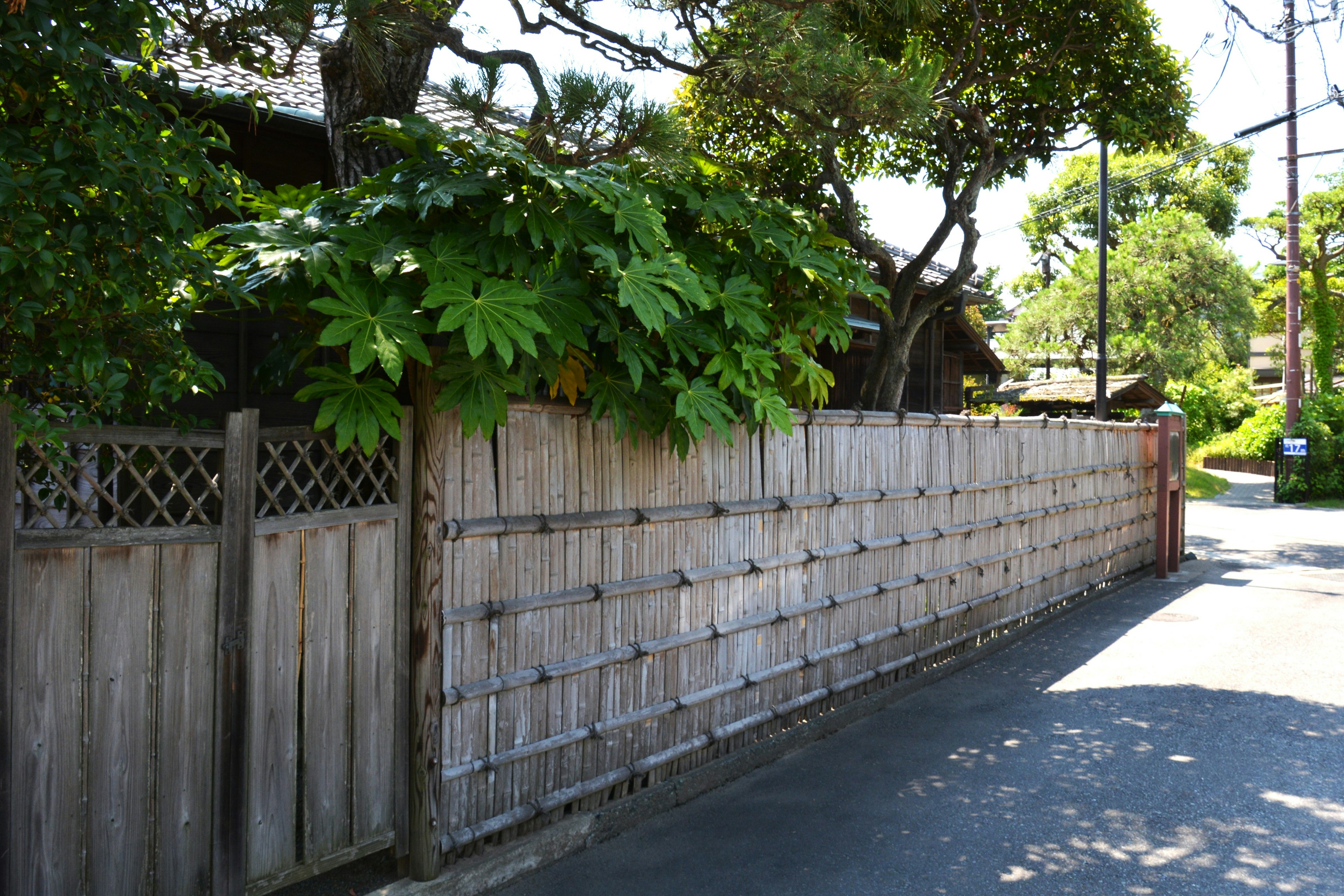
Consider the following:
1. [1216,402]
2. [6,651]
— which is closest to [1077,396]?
[1216,402]

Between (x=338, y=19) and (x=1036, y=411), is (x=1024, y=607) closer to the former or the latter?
(x=338, y=19)

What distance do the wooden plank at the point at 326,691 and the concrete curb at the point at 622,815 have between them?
363 mm

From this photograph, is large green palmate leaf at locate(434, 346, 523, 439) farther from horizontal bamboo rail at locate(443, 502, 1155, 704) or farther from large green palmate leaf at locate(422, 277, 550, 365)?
horizontal bamboo rail at locate(443, 502, 1155, 704)

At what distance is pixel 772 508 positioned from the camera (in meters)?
5.91

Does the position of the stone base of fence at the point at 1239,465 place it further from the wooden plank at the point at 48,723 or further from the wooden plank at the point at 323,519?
the wooden plank at the point at 48,723

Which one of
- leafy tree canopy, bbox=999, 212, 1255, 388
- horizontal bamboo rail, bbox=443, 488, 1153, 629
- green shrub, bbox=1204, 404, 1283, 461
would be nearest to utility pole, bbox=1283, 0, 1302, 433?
Answer: green shrub, bbox=1204, 404, 1283, 461

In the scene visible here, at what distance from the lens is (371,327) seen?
346 cm

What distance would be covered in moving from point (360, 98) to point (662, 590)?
3.09 m

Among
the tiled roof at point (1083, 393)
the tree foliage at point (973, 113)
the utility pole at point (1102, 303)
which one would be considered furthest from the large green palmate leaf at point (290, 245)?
the tiled roof at point (1083, 393)

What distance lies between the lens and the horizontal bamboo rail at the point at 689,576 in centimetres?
423

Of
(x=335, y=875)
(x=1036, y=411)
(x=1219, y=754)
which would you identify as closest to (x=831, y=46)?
(x=1219, y=754)

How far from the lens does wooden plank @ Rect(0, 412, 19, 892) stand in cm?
275

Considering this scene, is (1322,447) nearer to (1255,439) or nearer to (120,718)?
(1255,439)

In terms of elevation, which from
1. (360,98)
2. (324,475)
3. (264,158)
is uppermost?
(264,158)
